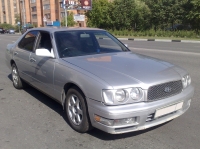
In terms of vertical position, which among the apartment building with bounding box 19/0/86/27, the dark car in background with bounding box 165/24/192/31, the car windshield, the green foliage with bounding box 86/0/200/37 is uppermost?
the apartment building with bounding box 19/0/86/27

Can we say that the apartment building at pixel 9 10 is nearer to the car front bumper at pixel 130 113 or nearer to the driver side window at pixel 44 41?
the driver side window at pixel 44 41

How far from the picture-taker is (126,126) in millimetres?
2920

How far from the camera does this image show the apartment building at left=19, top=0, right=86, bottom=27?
69375 mm

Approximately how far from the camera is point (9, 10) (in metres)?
97.1

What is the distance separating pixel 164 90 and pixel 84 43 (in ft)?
A: 6.16

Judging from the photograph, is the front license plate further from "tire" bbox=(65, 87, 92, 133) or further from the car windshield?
the car windshield

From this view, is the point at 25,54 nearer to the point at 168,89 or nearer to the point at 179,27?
the point at 168,89

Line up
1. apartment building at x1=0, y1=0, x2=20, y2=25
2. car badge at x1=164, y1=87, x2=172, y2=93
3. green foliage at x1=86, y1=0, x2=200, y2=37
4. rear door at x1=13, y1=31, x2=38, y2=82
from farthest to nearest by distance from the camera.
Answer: apartment building at x1=0, y1=0, x2=20, y2=25
green foliage at x1=86, y1=0, x2=200, y2=37
rear door at x1=13, y1=31, x2=38, y2=82
car badge at x1=164, y1=87, x2=172, y2=93

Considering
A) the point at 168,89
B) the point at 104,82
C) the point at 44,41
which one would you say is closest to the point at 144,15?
the point at 44,41

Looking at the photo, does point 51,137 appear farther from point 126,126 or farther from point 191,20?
point 191,20

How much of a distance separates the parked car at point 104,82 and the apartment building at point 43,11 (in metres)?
63.5

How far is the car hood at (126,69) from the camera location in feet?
9.73

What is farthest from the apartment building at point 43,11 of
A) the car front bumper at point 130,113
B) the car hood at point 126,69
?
the car front bumper at point 130,113

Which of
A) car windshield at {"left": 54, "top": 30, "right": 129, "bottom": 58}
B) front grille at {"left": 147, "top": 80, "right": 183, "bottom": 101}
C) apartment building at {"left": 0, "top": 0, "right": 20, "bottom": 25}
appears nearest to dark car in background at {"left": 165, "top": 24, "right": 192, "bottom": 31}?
car windshield at {"left": 54, "top": 30, "right": 129, "bottom": 58}
